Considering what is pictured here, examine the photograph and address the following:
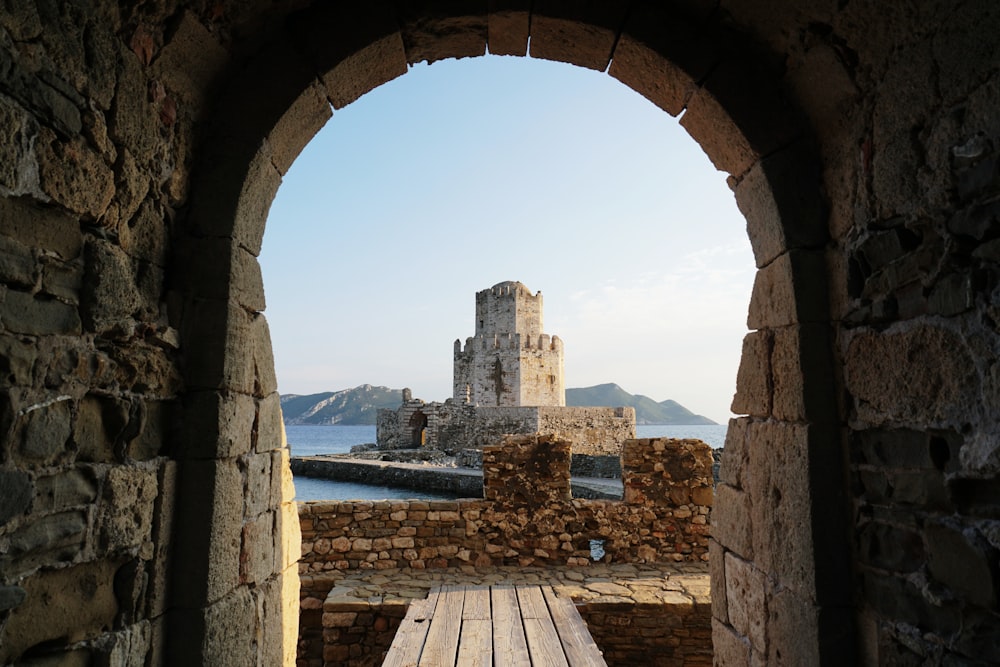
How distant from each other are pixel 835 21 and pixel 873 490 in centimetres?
181

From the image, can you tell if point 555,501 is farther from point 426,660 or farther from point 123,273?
point 123,273

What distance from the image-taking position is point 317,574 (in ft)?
21.1

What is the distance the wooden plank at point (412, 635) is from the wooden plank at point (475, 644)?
12.0 inches

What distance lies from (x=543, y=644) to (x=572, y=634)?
1.01 feet

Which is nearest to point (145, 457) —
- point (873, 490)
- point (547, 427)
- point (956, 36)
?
point (873, 490)

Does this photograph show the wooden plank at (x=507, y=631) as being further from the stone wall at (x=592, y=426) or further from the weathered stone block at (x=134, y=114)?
the stone wall at (x=592, y=426)

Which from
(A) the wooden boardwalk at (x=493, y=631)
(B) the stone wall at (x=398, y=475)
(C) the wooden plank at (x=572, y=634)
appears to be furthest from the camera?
(B) the stone wall at (x=398, y=475)

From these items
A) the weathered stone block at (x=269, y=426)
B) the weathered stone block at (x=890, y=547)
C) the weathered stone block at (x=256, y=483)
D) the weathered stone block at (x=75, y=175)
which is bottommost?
the weathered stone block at (x=890, y=547)

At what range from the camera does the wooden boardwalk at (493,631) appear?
3904 mm

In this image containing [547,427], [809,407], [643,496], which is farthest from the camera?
[547,427]

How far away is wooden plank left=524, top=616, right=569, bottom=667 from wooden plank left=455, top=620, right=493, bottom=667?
0.97 feet

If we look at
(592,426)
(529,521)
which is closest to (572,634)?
(529,521)

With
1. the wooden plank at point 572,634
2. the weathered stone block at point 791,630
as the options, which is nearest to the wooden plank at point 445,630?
the wooden plank at point 572,634

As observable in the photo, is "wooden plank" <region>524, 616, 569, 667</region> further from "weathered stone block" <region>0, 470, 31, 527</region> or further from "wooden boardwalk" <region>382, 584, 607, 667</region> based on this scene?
"weathered stone block" <region>0, 470, 31, 527</region>
